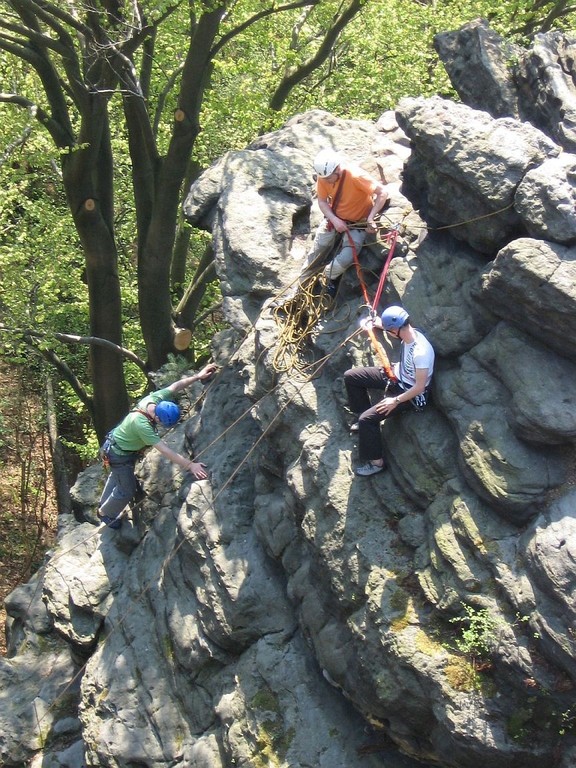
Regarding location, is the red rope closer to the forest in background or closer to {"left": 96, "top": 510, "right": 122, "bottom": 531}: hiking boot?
the forest in background

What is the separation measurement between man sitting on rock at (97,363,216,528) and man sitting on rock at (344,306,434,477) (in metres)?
2.37

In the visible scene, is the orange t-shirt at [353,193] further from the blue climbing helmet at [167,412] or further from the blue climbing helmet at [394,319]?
A: the blue climbing helmet at [167,412]

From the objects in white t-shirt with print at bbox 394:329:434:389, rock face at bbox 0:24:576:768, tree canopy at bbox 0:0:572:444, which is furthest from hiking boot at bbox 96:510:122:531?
white t-shirt with print at bbox 394:329:434:389

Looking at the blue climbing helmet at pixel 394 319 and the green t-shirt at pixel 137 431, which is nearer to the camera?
the blue climbing helmet at pixel 394 319

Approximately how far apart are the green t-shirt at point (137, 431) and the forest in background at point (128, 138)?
3.17m

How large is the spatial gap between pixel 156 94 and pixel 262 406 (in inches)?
362

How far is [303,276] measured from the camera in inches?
359

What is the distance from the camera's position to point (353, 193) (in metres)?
8.33

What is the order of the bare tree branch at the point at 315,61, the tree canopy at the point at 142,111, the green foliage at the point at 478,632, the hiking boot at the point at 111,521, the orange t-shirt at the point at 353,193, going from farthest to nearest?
the bare tree branch at the point at 315,61 < the tree canopy at the point at 142,111 < the hiking boot at the point at 111,521 < the orange t-shirt at the point at 353,193 < the green foliage at the point at 478,632

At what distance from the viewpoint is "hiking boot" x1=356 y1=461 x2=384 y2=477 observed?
7.66 m

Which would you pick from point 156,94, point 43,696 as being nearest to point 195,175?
point 156,94

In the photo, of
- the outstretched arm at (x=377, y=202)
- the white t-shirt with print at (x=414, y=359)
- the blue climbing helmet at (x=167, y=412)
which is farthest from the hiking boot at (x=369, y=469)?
the blue climbing helmet at (x=167, y=412)

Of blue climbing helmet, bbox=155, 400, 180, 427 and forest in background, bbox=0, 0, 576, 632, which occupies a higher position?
forest in background, bbox=0, 0, 576, 632

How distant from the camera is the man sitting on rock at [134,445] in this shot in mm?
9477
